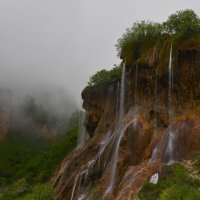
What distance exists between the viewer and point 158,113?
204 ft

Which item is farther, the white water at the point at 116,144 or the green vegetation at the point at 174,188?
the white water at the point at 116,144

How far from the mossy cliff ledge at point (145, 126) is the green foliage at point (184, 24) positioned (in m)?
0.54

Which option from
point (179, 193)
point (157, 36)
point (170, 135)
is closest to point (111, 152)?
point (170, 135)

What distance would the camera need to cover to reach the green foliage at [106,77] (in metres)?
82.2

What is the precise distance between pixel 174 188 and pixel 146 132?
22208 millimetres

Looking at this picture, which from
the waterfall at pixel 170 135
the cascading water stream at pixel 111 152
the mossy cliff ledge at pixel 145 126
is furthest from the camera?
the cascading water stream at pixel 111 152

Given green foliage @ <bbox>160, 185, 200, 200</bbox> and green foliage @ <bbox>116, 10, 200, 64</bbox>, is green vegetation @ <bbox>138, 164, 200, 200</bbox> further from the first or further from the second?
green foliage @ <bbox>116, 10, 200, 64</bbox>

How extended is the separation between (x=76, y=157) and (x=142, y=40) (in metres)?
22.1

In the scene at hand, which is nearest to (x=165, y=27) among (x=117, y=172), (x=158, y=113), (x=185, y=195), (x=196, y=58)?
(x=196, y=58)

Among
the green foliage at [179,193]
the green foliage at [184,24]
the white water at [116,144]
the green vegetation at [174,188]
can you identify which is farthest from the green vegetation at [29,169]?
the green foliage at [184,24]

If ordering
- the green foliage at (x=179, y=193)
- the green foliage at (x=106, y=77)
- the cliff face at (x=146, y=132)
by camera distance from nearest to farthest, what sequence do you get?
the green foliage at (x=179, y=193) < the cliff face at (x=146, y=132) < the green foliage at (x=106, y=77)

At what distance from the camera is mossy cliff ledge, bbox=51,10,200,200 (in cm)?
5553

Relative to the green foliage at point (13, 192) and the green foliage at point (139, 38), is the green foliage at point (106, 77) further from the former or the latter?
the green foliage at point (13, 192)

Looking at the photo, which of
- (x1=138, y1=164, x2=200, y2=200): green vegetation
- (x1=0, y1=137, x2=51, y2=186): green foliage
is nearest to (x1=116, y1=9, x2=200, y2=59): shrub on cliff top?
(x1=138, y1=164, x2=200, y2=200): green vegetation
